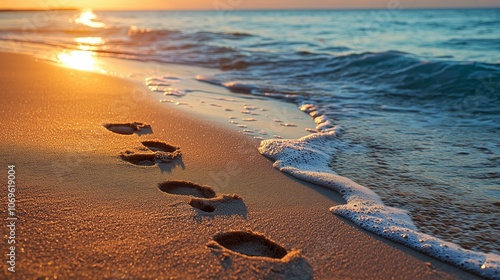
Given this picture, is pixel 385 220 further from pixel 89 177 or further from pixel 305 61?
pixel 305 61

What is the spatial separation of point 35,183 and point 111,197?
49 cm

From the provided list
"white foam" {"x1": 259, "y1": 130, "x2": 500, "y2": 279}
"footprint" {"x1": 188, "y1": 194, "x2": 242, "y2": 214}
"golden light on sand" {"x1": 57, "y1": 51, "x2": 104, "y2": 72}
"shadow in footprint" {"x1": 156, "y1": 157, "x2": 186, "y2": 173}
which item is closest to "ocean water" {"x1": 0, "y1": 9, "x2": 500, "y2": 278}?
"white foam" {"x1": 259, "y1": 130, "x2": 500, "y2": 279}

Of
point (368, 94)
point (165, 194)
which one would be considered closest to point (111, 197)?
point (165, 194)

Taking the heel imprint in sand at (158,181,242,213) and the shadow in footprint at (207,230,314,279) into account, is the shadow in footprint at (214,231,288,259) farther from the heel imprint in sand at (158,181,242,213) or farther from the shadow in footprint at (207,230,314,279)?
the heel imprint in sand at (158,181,242,213)

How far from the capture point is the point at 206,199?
2580 millimetres

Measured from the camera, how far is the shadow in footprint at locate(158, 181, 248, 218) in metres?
Answer: 2.51

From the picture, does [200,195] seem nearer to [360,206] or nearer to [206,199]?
[206,199]

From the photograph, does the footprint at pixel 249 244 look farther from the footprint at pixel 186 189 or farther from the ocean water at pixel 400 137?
the ocean water at pixel 400 137

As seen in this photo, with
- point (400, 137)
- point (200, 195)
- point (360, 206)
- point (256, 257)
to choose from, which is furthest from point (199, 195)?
point (400, 137)

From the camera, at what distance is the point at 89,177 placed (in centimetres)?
277

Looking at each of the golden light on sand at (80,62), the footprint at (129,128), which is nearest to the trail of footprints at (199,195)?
the footprint at (129,128)

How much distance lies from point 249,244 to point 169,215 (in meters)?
0.49

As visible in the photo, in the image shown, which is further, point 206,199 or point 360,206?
point 360,206

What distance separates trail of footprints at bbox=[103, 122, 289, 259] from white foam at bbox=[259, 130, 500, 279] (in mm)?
667
